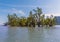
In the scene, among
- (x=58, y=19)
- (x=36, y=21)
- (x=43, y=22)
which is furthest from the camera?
(x=58, y=19)

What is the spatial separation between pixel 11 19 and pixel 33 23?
13.4 ft

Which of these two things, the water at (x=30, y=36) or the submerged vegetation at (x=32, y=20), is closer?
the water at (x=30, y=36)

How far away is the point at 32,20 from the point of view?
25281 millimetres

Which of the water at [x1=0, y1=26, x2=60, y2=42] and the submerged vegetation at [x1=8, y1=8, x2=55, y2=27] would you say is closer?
the water at [x1=0, y1=26, x2=60, y2=42]

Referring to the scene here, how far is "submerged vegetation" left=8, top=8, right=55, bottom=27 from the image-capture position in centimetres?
2521

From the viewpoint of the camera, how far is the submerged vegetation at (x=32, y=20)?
82.7 ft

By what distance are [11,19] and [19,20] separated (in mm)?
1496

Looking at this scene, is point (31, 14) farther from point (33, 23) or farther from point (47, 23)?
point (47, 23)

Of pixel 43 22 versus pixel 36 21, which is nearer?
pixel 36 21

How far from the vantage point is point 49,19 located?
89.8 ft

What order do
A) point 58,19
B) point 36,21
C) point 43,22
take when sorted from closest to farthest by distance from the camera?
point 36,21, point 43,22, point 58,19

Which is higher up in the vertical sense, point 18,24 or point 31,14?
point 31,14

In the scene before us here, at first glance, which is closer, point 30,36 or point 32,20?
point 30,36

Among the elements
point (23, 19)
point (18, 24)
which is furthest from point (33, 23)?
point (18, 24)
